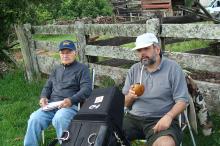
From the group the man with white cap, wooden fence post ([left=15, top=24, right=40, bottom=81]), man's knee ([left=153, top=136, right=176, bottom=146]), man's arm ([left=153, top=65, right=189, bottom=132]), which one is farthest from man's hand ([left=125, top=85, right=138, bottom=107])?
wooden fence post ([left=15, top=24, right=40, bottom=81])

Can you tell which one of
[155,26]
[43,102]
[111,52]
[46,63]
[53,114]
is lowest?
[46,63]

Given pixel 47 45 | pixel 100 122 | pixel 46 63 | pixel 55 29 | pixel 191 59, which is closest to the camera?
pixel 100 122

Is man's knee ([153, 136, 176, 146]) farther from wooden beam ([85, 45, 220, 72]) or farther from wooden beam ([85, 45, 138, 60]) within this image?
wooden beam ([85, 45, 138, 60])

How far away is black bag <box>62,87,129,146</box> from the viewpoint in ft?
13.1

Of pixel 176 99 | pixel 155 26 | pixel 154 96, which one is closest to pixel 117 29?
pixel 155 26

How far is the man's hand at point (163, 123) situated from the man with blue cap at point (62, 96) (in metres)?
1.46

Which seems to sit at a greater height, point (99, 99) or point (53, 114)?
point (99, 99)

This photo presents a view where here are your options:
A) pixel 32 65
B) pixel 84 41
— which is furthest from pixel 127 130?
pixel 32 65

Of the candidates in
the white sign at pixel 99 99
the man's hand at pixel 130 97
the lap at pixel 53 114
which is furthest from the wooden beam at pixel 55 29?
the white sign at pixel 99 99

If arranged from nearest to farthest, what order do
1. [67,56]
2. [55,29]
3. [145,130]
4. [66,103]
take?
[145,130]
[66,103]
[67,56]
[55,29]

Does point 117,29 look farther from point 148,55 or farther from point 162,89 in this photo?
point 162,89

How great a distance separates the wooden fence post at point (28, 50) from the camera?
9.90m

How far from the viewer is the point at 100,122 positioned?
4094 mm

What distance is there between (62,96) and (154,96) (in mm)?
1650
